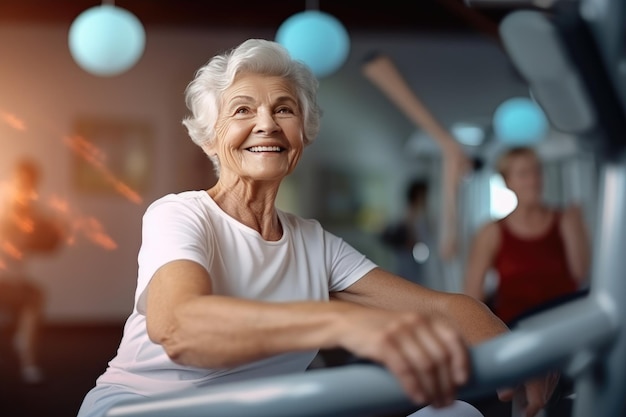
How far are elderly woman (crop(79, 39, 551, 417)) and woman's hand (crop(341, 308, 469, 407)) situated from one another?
255 millimetres

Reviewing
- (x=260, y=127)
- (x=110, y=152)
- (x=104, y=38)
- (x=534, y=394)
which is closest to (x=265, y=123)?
(x=260, y=127)

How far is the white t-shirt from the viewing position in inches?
43.1

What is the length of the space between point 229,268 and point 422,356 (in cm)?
62

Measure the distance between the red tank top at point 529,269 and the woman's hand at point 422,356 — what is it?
2269 millimetres

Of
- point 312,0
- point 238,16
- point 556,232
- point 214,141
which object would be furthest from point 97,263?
point 214,141

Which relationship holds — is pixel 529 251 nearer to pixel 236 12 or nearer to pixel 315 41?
pixel 315 41

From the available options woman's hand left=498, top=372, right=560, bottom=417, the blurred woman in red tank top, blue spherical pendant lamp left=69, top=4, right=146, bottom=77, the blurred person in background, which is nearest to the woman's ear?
woman's hand left=498, top=372, right=560, bottom=417

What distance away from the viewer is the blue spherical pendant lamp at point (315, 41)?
11.4 feet

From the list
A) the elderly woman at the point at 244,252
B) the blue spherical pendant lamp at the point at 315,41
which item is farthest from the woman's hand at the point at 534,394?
the blue spherical pendant lamp at the point at 315,41

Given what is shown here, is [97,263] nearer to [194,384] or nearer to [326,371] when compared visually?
[194,384]

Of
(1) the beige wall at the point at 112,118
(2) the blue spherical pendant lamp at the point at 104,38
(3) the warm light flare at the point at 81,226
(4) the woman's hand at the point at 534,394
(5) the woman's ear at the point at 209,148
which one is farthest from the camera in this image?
(3) the warm light flare at the point at 81,226

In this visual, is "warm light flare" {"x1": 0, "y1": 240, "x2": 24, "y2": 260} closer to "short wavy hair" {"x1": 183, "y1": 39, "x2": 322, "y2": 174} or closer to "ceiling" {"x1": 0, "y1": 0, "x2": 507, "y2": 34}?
"ceiling" {"x1": 0, "y1": 0, "x2": 507, "y2": 34}

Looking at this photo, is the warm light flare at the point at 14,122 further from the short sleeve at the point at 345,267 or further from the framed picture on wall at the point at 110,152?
the short sleeve at the point at 345,267

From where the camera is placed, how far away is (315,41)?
3.49 meters
